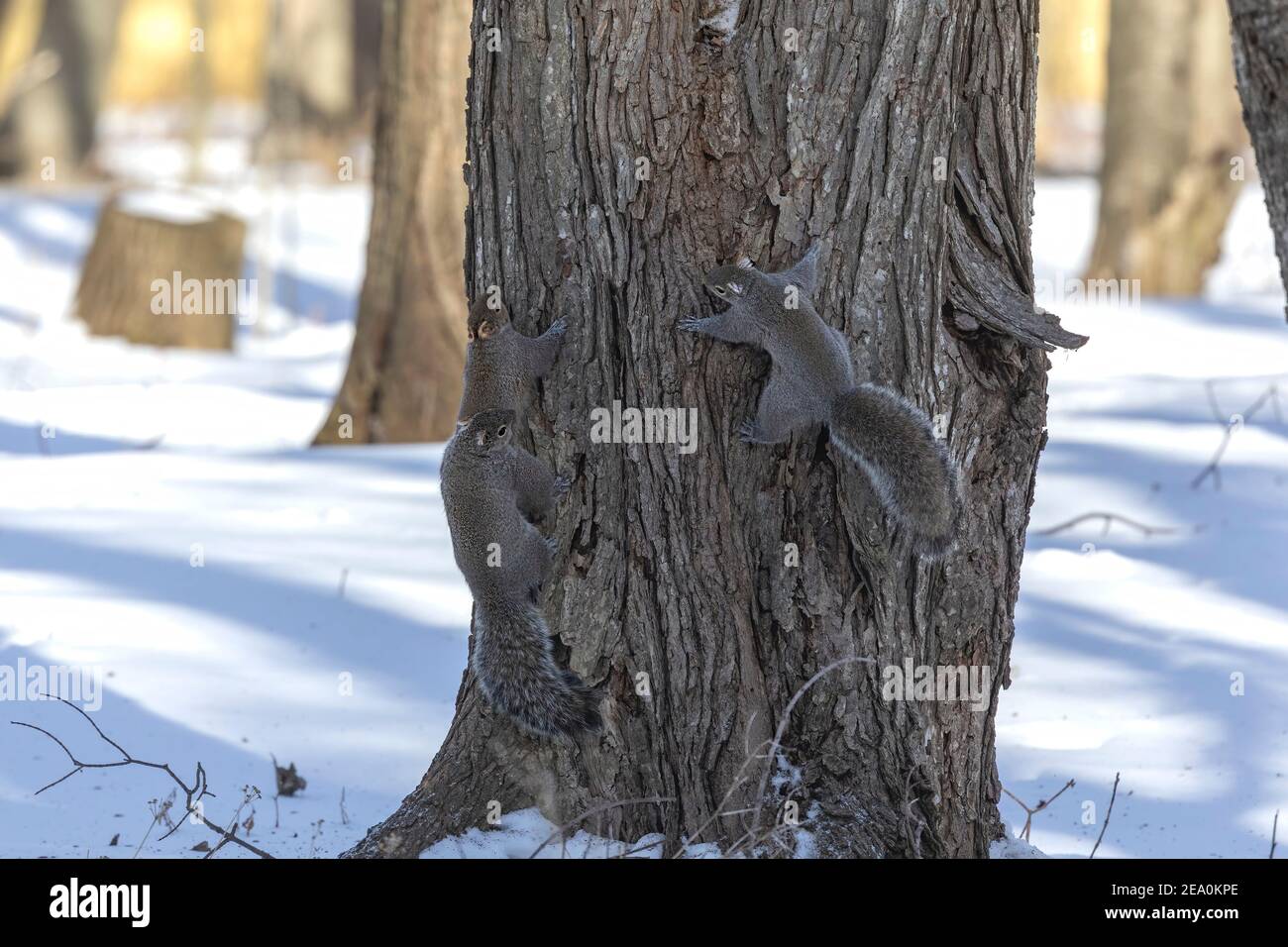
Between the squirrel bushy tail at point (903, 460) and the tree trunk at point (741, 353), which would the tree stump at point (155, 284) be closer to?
the tree trunk at point (741, 353)

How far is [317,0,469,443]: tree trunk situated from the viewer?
762 cm

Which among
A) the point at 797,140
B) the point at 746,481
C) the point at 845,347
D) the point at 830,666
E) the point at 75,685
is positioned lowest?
the point at 75,685

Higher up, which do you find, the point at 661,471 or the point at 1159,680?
the point at 661,471

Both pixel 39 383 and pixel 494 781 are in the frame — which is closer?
pixel 494 781

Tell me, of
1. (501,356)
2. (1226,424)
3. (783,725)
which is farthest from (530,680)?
(1226,424)

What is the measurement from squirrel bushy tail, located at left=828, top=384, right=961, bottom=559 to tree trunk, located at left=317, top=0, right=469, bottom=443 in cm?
485

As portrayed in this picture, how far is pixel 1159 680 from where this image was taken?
15.2 feet

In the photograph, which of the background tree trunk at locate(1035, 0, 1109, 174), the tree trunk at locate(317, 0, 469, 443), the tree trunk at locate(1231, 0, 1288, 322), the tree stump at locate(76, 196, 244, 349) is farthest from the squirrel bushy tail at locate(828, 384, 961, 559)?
the background tree trunk at locate(1035, 0, 1109, 174)

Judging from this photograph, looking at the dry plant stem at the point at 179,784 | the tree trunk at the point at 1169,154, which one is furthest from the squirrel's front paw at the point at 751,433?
the tree trunk at the point at 1169,154

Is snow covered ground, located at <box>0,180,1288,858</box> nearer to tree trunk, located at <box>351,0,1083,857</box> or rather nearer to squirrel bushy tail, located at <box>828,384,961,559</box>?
tree trunk, located at <box>351,0,1083,857</box>

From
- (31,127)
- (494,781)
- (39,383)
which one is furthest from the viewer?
(31,127)
